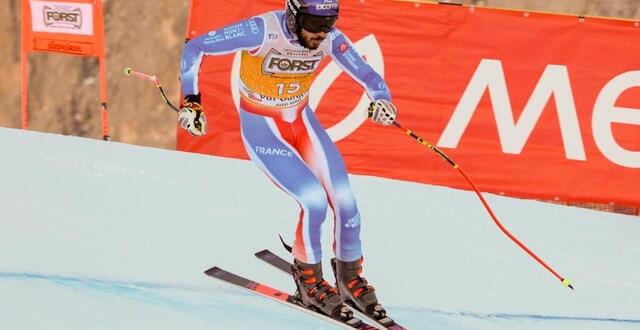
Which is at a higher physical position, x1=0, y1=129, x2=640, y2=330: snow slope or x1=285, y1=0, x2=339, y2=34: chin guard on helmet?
x1=285, y1=0, x2=339, y2=34: chin guard on helmet

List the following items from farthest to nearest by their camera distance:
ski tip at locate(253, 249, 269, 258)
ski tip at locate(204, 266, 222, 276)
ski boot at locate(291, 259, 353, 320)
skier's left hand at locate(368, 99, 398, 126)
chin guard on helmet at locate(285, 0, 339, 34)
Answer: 1. ski tip at locate(253, 249, 269, 258)
2. ski tip at locate(204, 266, 222, 276)
3. ski boot at locate(291, 259, 353, 320)
4. skier's left hand at locate(368, 99, 398, 126)
5. chin guard on helmet at locate(285, 0, 339, 34)

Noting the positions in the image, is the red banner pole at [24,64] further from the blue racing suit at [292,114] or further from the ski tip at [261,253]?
the blue racing suit at [292,114]

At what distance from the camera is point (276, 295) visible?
5.21 meters

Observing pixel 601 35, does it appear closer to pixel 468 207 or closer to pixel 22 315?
pixel 468 207

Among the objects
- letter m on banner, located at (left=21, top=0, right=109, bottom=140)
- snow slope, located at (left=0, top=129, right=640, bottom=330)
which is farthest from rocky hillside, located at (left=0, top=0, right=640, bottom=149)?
snow slope, located at (left=0, top=129, right=640, bottom=330)

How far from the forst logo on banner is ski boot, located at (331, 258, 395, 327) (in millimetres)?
5131

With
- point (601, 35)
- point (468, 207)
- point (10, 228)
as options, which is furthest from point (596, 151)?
point (10, 228)

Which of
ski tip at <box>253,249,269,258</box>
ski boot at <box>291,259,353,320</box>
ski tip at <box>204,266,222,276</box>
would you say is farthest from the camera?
ski tip at <box>253,249,269,258</box>

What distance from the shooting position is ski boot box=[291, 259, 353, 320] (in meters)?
4.92

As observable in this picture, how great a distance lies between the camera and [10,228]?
601cm

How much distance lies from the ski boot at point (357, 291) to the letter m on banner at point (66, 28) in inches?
191

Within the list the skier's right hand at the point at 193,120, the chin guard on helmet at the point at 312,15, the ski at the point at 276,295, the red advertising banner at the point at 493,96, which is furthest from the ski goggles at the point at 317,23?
the red advertising banner at the point at 493,96

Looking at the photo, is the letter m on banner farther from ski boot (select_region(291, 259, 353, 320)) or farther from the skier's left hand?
the skier's left hand

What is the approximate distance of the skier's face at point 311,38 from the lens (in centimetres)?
466
